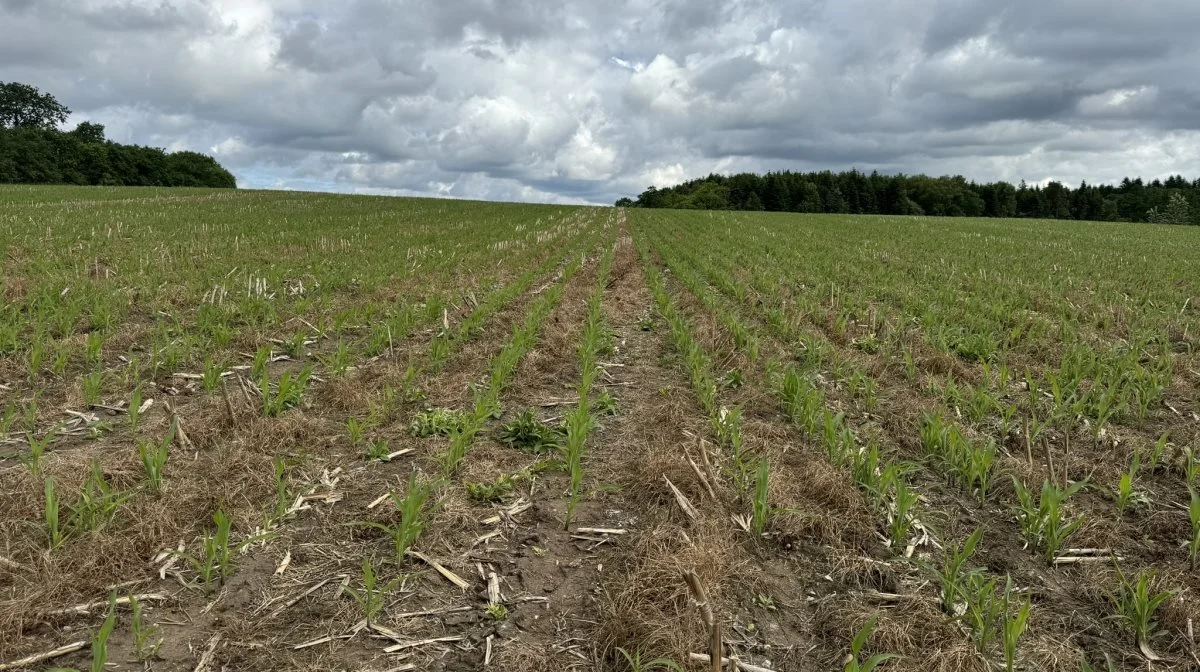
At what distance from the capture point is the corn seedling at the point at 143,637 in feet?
8.16

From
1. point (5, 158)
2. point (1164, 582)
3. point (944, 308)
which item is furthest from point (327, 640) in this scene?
point (5, 158)

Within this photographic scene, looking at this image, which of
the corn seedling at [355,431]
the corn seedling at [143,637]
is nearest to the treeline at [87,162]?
the corn seedling at [355,431]

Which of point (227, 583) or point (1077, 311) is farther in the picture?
point (1077, 311)

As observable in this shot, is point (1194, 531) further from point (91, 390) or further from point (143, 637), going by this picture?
point (91, 390)

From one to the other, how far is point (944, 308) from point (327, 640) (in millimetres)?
10493

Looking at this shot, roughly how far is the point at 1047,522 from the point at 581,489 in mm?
2723

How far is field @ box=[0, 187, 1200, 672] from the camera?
8.89 feet

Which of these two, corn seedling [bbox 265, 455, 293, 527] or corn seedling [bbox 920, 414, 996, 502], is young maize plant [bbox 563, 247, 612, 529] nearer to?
corn seedling [bbox 265, 455, 293, 527]

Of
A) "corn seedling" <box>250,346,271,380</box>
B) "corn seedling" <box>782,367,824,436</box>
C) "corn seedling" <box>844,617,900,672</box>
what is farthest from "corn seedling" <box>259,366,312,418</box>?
"corn seedling" <box>844,617,900,672</box>

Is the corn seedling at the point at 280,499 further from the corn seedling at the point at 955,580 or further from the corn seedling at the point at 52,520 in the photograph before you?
the corn seedling at the point at 955,580

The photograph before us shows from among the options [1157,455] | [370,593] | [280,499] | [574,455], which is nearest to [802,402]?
[574,455]

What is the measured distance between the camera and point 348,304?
32.4 feet

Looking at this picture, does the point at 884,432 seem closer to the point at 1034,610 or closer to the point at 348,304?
the point at 1034,610

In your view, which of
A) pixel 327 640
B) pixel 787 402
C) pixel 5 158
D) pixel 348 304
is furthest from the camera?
pixel 5 158
